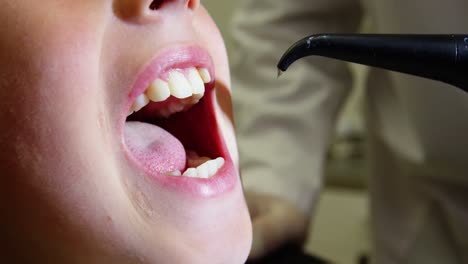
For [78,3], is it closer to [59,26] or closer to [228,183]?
[59,26]

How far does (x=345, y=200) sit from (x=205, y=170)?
4.63ft

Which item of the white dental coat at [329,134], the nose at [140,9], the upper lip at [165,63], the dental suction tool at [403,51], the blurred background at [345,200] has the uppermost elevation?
the nose at [140,9]

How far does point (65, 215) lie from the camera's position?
1.47 feet

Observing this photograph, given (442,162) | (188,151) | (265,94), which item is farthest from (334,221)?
(188,151)

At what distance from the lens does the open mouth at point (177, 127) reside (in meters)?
0.49

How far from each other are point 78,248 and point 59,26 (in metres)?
0.16

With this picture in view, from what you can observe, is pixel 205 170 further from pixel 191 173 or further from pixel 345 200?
pixel 345 200

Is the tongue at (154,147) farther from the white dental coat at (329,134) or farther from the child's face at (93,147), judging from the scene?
the white dental coat at (329,134)

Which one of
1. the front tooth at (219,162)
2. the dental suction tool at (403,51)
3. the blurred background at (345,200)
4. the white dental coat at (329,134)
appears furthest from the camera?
the blurred background at (345,200)

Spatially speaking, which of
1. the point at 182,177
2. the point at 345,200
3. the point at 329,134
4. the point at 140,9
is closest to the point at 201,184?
the point at 182,177

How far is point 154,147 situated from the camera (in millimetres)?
521

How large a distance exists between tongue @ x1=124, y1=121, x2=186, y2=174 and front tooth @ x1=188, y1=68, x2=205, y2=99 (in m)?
0.05

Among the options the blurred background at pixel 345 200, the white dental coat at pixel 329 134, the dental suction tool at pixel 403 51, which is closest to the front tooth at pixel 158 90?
the dental suction tool at pixel 403 51

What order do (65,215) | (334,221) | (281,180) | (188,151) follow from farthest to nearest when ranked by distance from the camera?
(334,221) < (281,180) < (188,151) < (65,215)
